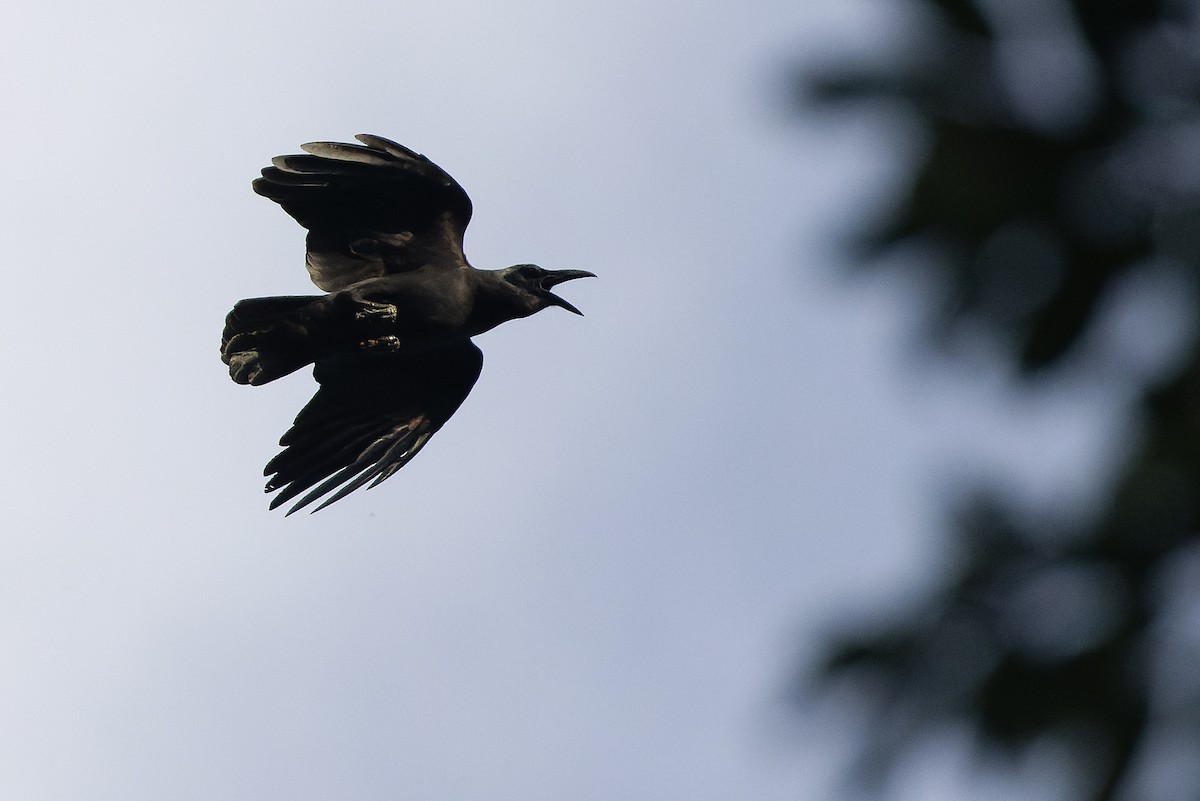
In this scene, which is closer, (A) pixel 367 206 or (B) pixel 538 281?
(A) pixel 367 206

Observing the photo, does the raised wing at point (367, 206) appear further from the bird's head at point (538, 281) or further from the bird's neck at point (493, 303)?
the bird's head at point (538, 281)

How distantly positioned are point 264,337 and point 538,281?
5.97ft

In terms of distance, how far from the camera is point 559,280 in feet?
32.5

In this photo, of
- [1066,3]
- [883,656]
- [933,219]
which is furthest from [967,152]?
[883,656]

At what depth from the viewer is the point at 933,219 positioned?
91.3 inches

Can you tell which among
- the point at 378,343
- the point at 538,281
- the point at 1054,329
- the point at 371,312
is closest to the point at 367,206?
the point at 371,312

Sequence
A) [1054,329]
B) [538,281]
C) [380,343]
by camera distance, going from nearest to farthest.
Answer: [1054,329] → [380,343] → [538,281]

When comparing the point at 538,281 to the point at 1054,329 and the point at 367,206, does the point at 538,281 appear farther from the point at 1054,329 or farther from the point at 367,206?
the point at 1054,329

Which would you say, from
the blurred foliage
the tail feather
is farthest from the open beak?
the blurred foliage

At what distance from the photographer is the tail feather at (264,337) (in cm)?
898

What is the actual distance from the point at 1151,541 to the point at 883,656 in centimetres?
44

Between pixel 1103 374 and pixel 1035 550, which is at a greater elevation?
pixel 1103 374

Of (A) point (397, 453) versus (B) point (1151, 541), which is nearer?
(B) point (1151, 541)

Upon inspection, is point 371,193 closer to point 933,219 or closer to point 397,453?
point 397,453
